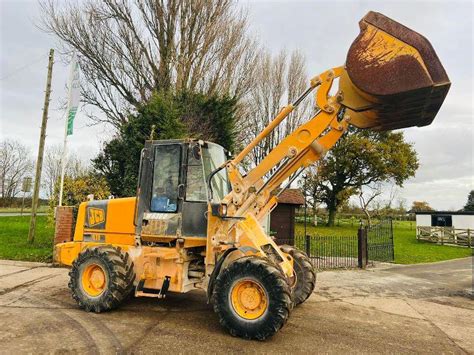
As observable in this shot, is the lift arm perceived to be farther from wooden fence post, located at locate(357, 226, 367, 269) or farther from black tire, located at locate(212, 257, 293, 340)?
wooden fence post, located at locate(357, 226, 367, 269)

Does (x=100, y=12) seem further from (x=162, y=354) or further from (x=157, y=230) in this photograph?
(x=162, y=354)

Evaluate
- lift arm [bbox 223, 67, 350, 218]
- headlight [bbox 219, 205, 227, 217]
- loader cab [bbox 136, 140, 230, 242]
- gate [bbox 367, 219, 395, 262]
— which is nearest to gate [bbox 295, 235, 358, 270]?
gate [bbox 367, 219, 395, 262]

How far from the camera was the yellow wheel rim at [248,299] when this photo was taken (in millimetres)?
4969

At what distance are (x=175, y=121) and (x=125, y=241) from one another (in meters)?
8.51

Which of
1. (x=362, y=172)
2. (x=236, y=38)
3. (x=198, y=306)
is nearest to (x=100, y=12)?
(x=236, y=38)

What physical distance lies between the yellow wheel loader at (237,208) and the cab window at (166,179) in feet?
0.06

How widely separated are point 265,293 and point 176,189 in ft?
7.16

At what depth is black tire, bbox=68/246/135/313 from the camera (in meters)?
5.80

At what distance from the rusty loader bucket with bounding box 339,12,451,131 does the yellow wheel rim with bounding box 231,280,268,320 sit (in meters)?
2.84

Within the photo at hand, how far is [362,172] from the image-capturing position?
33500mm

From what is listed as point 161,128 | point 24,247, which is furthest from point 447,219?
point 24,247

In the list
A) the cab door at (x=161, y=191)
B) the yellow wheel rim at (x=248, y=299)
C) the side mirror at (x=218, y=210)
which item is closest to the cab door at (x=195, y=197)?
the cab door at (x=161, y=191)

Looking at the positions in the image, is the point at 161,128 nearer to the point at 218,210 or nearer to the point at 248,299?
the point at 218,210

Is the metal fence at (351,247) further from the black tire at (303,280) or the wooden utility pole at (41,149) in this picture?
the wooden utility pole at (41,149)
